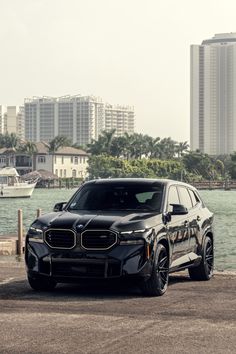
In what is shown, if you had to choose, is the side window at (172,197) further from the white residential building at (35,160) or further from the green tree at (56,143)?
the green tree at (56,143)

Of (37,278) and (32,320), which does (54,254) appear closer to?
(37,278)

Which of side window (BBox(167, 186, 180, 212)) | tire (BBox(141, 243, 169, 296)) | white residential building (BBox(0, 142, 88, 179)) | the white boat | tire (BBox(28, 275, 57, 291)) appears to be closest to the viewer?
tire (BBox(141, 243, 169, 296))

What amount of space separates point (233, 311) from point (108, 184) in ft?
12.3

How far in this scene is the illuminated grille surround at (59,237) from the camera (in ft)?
38.5

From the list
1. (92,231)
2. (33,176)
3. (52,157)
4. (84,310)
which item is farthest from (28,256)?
(52,157)

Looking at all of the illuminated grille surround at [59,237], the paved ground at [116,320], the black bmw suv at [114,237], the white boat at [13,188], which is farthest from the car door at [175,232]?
the white boat at [13,188]

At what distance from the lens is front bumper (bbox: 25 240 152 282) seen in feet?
38.1

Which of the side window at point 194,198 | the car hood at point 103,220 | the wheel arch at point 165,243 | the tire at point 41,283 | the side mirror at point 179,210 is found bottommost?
the tire at point 41,283

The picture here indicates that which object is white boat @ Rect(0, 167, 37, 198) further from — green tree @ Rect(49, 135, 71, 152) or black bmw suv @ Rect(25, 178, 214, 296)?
black bmw suv @ Rect(25, 178, 214, 296)

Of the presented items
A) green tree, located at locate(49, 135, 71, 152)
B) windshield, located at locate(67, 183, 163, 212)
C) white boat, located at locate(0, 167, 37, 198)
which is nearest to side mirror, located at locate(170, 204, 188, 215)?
windshield, located at locate(67, 183, 163, 212)

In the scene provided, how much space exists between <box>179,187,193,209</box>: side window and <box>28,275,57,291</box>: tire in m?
2.78

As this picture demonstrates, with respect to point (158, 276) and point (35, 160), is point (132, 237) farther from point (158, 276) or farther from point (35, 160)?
point (35, 160)

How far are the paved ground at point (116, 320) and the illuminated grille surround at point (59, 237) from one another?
0.74 metres

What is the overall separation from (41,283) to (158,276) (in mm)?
1807
